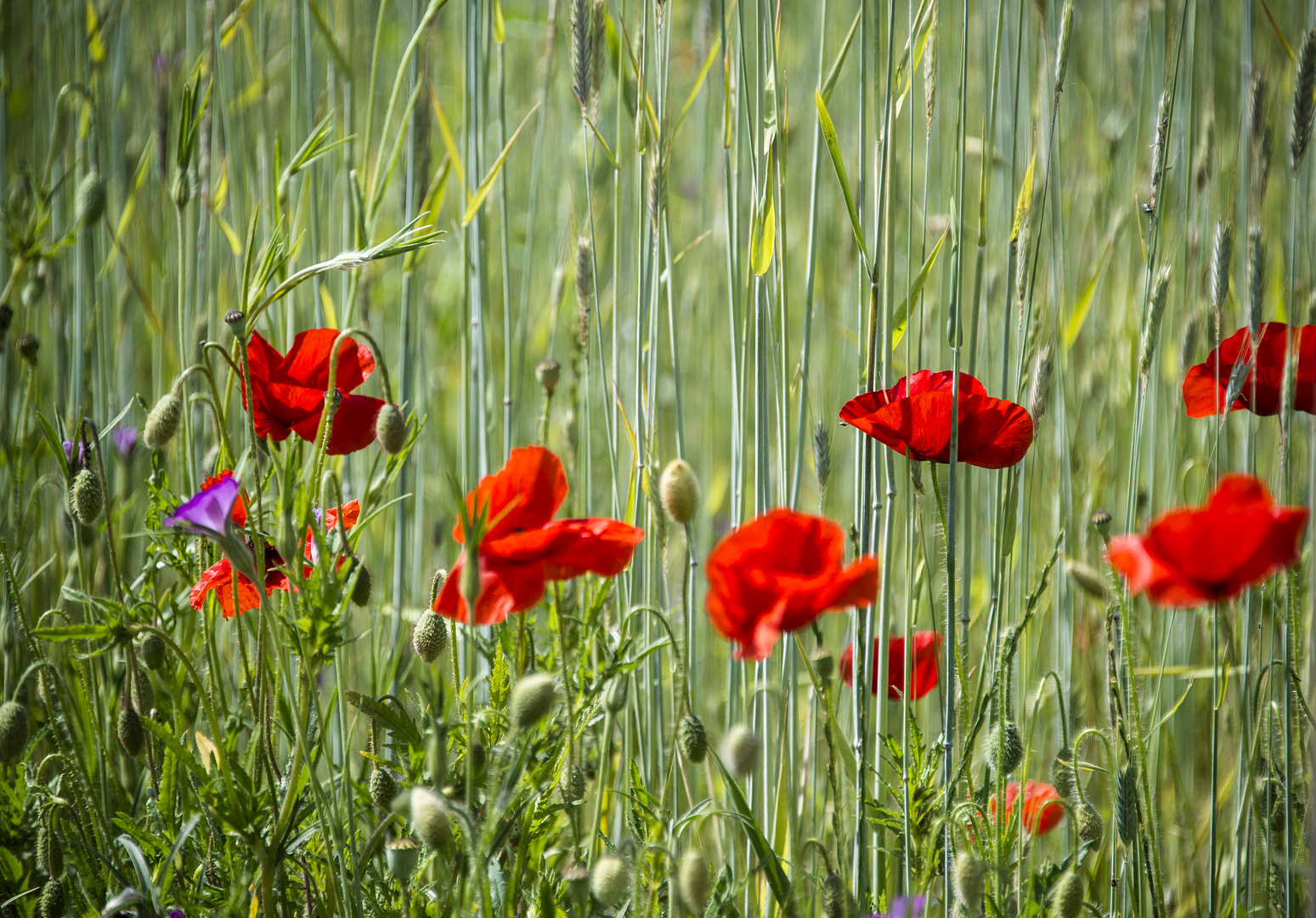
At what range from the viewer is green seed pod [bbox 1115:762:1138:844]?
0.58 meters

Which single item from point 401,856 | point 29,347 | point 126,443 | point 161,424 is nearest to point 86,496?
point 161,424

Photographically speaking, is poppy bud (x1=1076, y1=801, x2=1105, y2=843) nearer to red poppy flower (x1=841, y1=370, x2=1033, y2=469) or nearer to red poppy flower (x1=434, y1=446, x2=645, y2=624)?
red poppy flower (x1=841, y1=370, x2=1033, y2=469)

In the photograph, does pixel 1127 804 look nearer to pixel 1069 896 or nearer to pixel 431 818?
pixel 1069 896

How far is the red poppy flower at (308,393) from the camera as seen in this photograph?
583 millimetres

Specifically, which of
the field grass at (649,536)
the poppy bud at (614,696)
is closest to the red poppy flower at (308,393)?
the field grass at (649,536)

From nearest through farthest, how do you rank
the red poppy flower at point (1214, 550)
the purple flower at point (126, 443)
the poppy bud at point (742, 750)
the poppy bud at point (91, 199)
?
the red poppy flower at point (1214, 550)
the poppy bud at point (742, 750)
the poppy bud at point (91, 199)
the purple flower at point (126, 443)

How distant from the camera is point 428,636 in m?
0.60

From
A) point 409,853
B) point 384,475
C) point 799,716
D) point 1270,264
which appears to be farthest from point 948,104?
point 409,853

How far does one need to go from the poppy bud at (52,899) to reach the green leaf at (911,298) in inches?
25.2

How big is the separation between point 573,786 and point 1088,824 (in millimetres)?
315

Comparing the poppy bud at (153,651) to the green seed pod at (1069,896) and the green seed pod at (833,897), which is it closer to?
the green seed pod at (833,897)

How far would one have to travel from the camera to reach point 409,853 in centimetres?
57

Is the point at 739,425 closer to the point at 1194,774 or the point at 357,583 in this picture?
the point at 357,583

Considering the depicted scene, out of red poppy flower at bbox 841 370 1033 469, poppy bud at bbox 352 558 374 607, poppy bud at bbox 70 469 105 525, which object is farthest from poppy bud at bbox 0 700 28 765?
red poppy flower at bbox 841 370 1033 469
